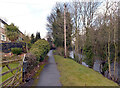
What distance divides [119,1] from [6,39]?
20.5 metres

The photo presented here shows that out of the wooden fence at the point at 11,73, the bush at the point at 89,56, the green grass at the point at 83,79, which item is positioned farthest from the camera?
the bush at the point at 89,56

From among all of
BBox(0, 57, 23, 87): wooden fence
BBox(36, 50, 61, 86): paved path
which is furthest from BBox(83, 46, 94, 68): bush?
BBox(0, 57, 23, 87): wooden fence

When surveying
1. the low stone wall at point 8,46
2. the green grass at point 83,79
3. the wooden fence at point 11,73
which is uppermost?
the low stone wall at point 8,46

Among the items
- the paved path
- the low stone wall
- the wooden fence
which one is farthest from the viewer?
the low stone wall

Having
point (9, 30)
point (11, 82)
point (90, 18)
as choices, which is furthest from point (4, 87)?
point (9, 30)

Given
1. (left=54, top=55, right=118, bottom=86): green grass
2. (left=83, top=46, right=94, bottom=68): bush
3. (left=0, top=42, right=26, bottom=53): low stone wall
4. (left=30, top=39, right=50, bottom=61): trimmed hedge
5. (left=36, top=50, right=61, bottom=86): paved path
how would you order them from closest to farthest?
(left=36, top=50, right=61, bottom=86): paved path
(left=54, top=55, right=118, bottom=86): green grass
(left=30, top=39, right=50, bottom=61): trimmed hedge
(left=83, top=46, right=94, bottom=68): bush
(left=0, top=42, right=26, bottom=53): low stone wall

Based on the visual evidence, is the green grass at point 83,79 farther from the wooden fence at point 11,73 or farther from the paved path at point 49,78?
the wooden fence at point 11,73

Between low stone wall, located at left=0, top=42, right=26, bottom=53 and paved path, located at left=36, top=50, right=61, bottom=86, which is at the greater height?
low stone wall, located at left=0, top=42, right=26, bottom=53

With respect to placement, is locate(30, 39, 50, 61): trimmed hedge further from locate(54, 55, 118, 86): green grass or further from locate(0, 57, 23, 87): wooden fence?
locate(54, 55, 118, 86): green grass

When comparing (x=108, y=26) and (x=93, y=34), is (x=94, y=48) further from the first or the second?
(x=108, y=26)

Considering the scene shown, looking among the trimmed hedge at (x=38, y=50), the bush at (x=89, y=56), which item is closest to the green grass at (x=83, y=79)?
the trimmed hedge at (x=38, y=50)

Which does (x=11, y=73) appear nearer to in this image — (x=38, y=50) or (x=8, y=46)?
(x=38, y=50)

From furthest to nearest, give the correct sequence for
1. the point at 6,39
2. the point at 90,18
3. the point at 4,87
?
1. the point at 6,39
2. the point at 90,18
3. the point at 4,87

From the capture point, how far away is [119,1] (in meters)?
7.03
